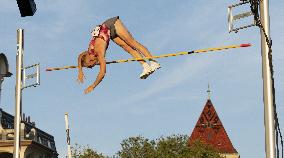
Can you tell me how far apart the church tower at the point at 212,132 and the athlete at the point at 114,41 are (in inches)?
3347

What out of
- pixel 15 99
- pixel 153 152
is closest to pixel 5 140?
pixel 153 152

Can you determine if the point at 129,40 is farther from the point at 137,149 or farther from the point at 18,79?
the point at 137,149

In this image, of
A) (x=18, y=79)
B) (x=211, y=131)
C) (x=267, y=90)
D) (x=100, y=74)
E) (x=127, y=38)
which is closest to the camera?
(x=267, y=90)

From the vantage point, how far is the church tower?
9919 centimetres

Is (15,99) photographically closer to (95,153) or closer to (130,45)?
(130,45)

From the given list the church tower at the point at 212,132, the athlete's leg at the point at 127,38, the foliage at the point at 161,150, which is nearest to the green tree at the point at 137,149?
the foliage at the point at 161,150

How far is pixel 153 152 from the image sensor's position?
2655 inches

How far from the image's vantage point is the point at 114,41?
14180mm

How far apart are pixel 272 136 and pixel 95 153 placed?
182 ft

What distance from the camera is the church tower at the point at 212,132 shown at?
9919cm

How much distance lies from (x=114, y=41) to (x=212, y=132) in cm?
8903

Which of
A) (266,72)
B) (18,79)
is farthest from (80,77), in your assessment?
(18,79)

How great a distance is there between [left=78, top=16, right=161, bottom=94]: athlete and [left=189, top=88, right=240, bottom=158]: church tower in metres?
85.0

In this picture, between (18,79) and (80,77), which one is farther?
(18,79)
